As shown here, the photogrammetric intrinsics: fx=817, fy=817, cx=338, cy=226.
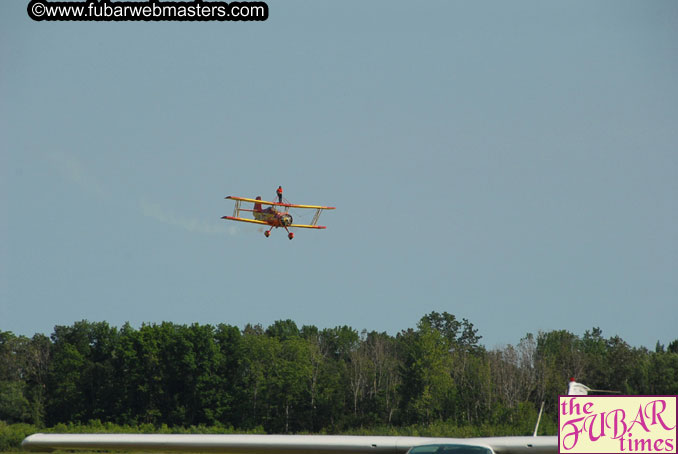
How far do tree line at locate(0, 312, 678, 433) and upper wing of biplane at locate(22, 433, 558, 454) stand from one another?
243ft

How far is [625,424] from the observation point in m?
12.1

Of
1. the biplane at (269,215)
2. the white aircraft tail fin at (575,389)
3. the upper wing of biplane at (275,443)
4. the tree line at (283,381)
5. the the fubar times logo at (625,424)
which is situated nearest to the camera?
the the fubar times logo at (625,424)

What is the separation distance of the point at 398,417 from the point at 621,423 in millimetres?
91337

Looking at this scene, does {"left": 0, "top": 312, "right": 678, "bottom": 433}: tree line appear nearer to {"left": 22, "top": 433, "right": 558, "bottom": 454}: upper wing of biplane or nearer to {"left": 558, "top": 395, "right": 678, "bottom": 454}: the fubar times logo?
{"left": 22, "top": 433, "right": 558, "bottom": 454}: upper wing of biplane

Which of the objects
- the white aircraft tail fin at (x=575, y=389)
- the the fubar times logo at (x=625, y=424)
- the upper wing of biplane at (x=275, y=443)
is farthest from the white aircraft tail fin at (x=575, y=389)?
the the fubar times logo at (x=625, y=424)

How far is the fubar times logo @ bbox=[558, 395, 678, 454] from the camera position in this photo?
12.1 m

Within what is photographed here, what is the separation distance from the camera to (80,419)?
98.5 m

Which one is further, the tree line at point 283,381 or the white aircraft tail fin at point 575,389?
the tree line at point 283,381

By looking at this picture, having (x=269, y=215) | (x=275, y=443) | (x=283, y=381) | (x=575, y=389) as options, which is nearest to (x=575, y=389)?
(x=575, y=389)

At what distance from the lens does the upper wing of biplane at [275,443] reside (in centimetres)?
1661

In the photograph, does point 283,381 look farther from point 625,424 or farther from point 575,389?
point 625,424

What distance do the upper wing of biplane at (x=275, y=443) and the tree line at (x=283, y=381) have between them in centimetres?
7413

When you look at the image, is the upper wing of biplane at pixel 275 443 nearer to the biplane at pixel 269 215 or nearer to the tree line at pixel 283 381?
the biplane at pixel 269 215

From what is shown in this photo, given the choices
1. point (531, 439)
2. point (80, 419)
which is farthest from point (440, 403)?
point (531, 439)
